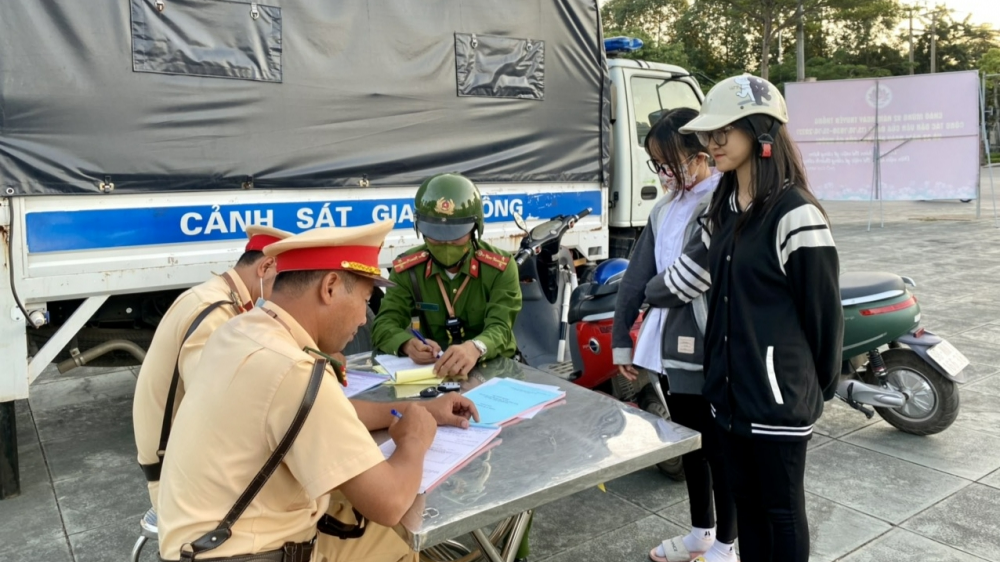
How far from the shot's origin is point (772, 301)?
7.13ft

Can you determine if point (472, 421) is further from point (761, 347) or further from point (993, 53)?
point (993, 53)

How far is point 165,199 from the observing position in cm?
387

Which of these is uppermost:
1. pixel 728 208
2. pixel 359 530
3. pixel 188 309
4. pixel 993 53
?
pixel 993 53

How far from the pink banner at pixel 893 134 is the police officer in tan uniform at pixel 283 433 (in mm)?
12454

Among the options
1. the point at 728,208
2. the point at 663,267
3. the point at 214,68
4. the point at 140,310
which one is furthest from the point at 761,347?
the point at 140,310

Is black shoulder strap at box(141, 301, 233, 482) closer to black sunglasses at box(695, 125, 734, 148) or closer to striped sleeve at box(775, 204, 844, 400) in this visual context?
black sunglasses at box(695, 125, 734, 148)

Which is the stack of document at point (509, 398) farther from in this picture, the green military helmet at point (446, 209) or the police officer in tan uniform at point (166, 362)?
the police officer in tan uniform at point (166, 362)

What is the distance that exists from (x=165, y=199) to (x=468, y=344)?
2.01 m

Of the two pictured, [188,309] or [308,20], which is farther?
[308,20]

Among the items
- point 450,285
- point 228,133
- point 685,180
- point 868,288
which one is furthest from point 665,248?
point 228,133

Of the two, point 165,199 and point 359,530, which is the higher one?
point 165,199

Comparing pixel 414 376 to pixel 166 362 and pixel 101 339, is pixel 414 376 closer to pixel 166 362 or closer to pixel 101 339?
pixel 166 362

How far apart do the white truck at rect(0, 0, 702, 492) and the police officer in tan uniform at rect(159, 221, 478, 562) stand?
8.06 feet

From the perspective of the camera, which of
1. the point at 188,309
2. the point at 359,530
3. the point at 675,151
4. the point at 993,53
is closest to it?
the point at 359,530
